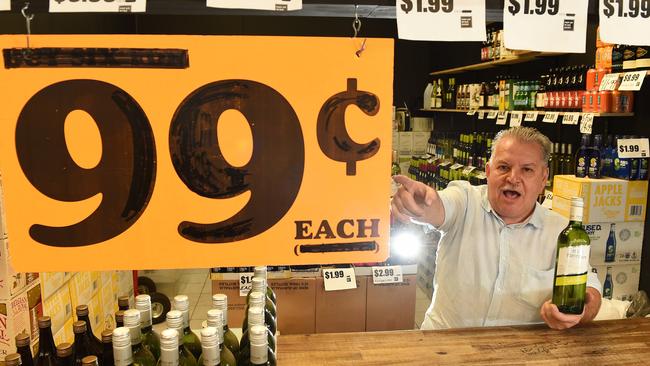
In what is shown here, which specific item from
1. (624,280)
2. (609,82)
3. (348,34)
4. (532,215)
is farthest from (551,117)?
(348,34)

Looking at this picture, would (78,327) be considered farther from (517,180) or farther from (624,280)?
(624,280)

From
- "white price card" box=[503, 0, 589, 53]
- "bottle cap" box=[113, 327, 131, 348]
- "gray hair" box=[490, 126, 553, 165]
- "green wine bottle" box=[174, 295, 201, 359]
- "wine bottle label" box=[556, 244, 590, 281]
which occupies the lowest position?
"green wine bottle" box=[174, 295, 201, 359]

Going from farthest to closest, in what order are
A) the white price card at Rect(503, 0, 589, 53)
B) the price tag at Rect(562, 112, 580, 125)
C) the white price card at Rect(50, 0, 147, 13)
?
the price tag at Rect(562, 112, 580, 125), the white price card at Rect(503, 0, 589, 53), the white price card at Rect(50, 0, 147, 13)

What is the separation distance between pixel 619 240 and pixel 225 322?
309 centimetres

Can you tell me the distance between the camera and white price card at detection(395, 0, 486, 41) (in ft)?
3.77

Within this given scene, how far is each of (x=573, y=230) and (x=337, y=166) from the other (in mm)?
947

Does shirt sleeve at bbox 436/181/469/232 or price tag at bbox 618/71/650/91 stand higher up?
price tag at bbox 618/71/650/91

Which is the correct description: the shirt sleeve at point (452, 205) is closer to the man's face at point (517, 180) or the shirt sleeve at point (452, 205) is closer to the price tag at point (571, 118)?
the man's face at point (517, 180)

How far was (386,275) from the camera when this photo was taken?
124 inches

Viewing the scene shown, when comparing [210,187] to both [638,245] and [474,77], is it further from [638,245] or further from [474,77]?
[474,77]

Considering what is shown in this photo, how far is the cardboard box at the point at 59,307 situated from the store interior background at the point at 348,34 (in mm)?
1730

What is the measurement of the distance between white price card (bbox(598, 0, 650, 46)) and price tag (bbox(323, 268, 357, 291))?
6.92 ft

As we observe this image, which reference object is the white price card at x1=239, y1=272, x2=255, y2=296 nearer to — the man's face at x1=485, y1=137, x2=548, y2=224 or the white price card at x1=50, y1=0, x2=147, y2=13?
the man's face at x1=485, y1=137, x2=548, y2=224

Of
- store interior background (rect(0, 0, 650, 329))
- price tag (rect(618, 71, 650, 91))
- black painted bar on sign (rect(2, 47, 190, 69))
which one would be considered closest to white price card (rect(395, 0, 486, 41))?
store interior background (rect(0, 0, 650, 329))
